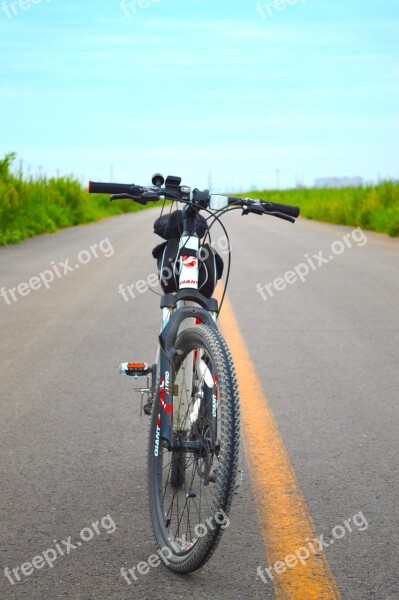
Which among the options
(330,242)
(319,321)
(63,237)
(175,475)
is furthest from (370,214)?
(175,475)

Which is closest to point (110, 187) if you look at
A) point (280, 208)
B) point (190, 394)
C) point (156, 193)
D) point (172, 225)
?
point (156, 193)

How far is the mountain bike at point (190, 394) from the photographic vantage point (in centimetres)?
304

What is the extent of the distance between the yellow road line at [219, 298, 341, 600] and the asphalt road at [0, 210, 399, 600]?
5 centimetres

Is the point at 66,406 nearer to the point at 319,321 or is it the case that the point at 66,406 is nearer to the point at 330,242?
the point at 319,321

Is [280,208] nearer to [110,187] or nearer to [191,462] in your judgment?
[110,187]

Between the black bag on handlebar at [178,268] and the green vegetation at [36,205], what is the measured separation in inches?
636

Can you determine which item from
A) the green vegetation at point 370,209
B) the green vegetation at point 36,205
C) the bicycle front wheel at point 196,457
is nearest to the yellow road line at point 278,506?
the bicycle front wheel at point 196,457

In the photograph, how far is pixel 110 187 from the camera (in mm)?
3625

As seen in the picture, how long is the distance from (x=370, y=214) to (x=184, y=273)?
2365 cm

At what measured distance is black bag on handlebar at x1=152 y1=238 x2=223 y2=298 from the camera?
3666mm

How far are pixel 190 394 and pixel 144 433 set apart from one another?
1.49 metres

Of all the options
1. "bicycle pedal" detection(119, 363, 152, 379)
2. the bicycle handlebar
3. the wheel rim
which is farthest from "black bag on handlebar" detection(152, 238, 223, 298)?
"bicycle pedal" detection(119, 363, 152, 379)

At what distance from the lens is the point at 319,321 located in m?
8.87

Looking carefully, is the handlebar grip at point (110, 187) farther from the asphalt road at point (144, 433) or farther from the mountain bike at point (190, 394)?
the asphalt road at point (144, 433)
